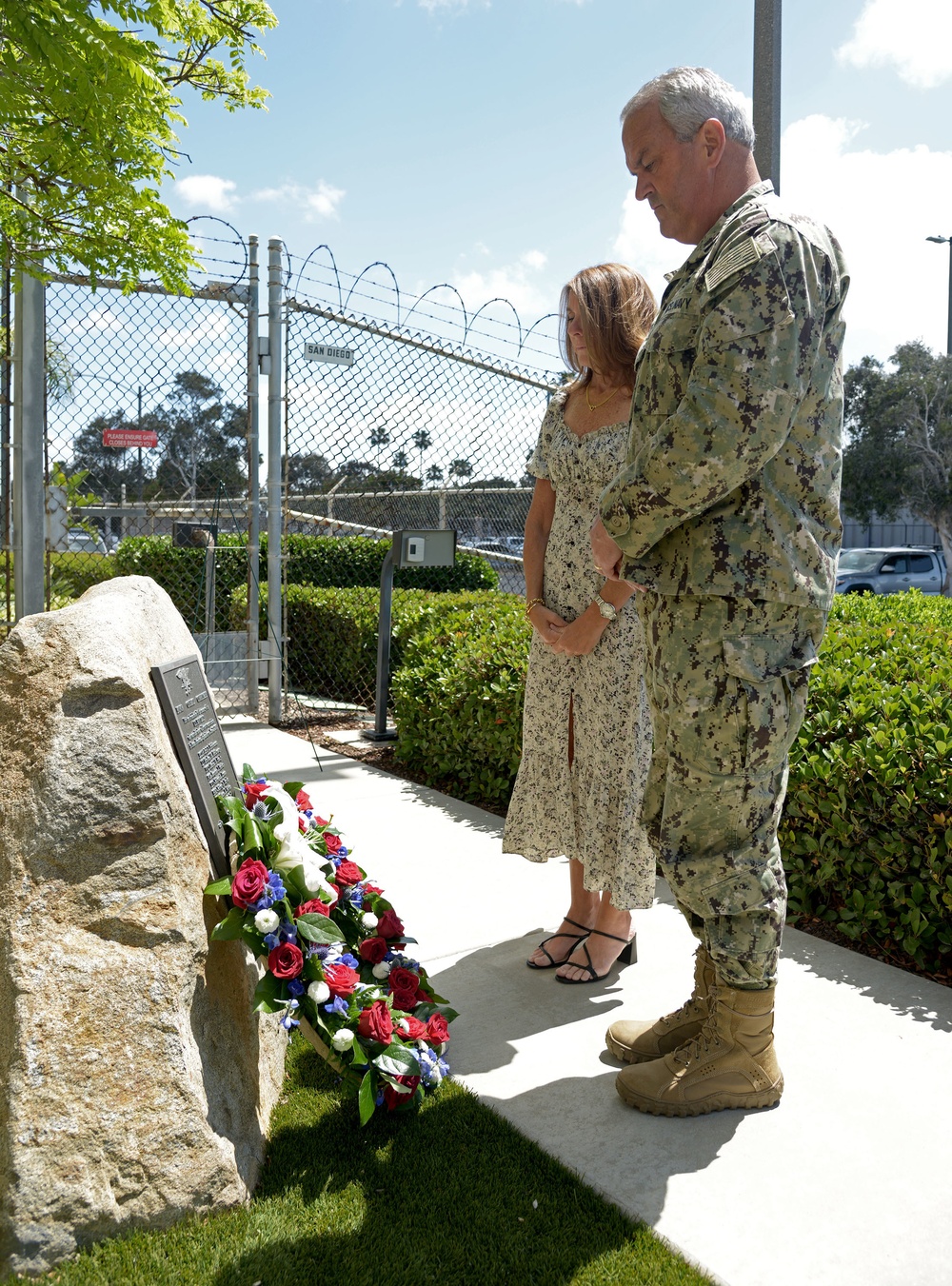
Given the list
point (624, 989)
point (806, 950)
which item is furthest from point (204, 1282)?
point (806, 950)

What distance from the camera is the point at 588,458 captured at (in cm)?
311

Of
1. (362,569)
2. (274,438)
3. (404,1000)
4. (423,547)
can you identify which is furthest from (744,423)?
(362,569)

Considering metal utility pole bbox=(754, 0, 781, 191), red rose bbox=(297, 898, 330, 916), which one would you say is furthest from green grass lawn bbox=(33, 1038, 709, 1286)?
metal utility pole bbox=(754, 0, 781, 191)

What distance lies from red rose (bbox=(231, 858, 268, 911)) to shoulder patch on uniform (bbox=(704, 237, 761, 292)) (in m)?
1.57

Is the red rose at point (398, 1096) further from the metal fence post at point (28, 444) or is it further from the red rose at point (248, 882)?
the metal fence post at point (28, 444)

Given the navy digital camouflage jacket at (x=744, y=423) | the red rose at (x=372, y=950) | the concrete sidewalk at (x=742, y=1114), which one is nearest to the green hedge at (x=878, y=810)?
the concrete sidewalk at (x=742, y=1114)

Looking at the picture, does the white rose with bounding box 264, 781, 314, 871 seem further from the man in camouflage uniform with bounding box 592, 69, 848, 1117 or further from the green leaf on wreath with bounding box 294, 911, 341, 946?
the man in camouflage uniform with bounding box 592, 69, 848, 1117

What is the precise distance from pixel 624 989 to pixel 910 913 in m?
0.95

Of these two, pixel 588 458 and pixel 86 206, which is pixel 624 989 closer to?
pixel 588 458

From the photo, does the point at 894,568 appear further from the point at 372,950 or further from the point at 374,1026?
the point at 374,1026

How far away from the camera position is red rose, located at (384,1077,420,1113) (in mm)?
2412

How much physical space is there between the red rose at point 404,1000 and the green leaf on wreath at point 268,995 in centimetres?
39

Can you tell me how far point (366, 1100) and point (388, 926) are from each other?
0.45 meters

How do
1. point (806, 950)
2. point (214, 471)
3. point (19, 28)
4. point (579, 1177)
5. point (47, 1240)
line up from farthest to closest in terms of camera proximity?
point (214, 471) → point (806, 950) → point (19, 28) → point (579, 1177) → point (47, 1240)
